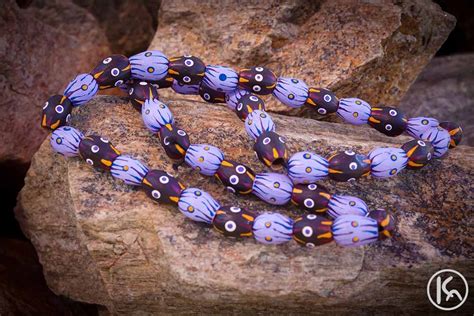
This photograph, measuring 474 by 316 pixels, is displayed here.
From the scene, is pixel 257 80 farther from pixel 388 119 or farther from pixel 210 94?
pixel 388 119

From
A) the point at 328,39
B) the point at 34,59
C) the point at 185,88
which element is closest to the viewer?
the point at 185,88

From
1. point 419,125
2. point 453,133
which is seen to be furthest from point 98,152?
point 453,133

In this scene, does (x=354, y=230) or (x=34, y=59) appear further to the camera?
(x=34, y=59)

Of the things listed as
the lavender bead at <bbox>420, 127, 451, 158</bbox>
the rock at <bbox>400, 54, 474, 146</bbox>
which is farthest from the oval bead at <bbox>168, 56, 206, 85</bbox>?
the rock at <bbox>400, 54, 474, 146</bbox>

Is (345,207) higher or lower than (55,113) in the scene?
lower

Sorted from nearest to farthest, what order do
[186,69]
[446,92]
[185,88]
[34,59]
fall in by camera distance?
[186,69] → [185,88] → [34,59] → [446,92]

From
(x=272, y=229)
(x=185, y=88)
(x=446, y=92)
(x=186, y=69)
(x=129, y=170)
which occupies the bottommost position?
(x=446, y=92)

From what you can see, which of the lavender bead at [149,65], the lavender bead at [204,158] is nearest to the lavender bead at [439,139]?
the lavender bead at [204,158]

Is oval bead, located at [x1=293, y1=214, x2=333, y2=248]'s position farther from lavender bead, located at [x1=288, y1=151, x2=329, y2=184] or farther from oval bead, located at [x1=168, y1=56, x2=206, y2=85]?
oval bead, located at [x1=168, y1=56, x2=206, y2=85]
